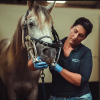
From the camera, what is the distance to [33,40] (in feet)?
1.71

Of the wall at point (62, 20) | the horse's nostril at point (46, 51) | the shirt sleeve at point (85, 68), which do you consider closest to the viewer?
the horse's nostril at point (46, 51)

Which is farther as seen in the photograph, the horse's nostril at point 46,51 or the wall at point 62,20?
the wall at point 62,20

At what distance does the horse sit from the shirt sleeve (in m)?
0.25

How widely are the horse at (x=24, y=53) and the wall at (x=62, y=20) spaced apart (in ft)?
0.25

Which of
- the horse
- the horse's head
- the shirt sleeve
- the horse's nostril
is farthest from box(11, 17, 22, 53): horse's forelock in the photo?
the shirt sleeve

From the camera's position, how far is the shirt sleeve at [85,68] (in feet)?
1.93

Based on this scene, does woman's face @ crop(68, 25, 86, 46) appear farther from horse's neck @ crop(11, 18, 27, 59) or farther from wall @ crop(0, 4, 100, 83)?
horse's neck @ crop(11, 18, 27, 59)

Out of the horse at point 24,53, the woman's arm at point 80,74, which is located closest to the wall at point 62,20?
the horse at point 24,53

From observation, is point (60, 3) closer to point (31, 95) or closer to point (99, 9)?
point (99, 9)

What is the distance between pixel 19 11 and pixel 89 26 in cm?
46

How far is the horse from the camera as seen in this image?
0.53 meters

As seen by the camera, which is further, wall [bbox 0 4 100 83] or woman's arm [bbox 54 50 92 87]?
wall [bbox 0 4 100 83]

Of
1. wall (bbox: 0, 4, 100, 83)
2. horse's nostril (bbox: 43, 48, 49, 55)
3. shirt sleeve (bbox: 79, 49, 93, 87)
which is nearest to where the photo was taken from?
horse's nostril (bbox: 43, 48, 49, 55)

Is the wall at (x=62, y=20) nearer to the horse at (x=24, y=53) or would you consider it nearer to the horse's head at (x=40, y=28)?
the horse at (x=24, y=53)
